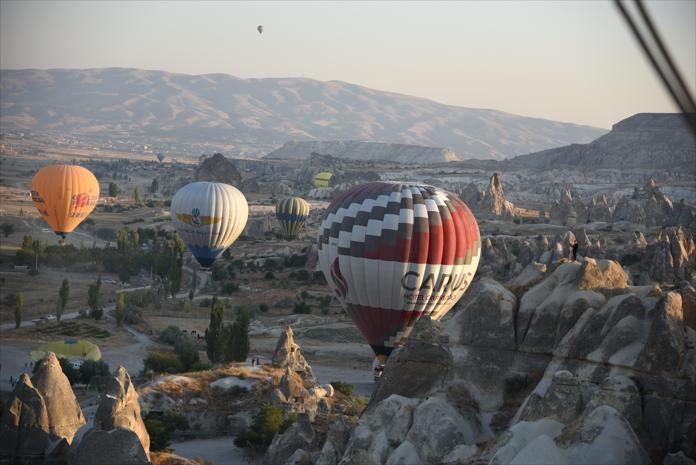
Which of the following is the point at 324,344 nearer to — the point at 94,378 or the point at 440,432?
the point at 94,378

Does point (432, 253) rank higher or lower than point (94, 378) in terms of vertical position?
higher

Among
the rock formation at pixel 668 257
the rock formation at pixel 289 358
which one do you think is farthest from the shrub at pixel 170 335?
the rock formation at pixel 668 257

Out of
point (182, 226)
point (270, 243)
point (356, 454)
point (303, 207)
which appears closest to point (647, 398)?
point (356, 454)

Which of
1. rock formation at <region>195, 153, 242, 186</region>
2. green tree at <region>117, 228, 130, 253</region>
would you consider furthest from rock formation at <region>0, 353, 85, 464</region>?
rock formation at <region>195, 153, 242, 186</region>

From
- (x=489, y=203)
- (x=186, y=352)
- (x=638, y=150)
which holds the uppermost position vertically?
(x=638, y=150)

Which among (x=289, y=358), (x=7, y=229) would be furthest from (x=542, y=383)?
(x=7, y=229)

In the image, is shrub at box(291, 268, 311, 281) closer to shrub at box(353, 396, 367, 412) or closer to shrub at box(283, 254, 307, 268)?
shrub at box(283, 254, 307, 268)

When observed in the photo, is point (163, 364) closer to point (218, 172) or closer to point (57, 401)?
point (57, 401)
